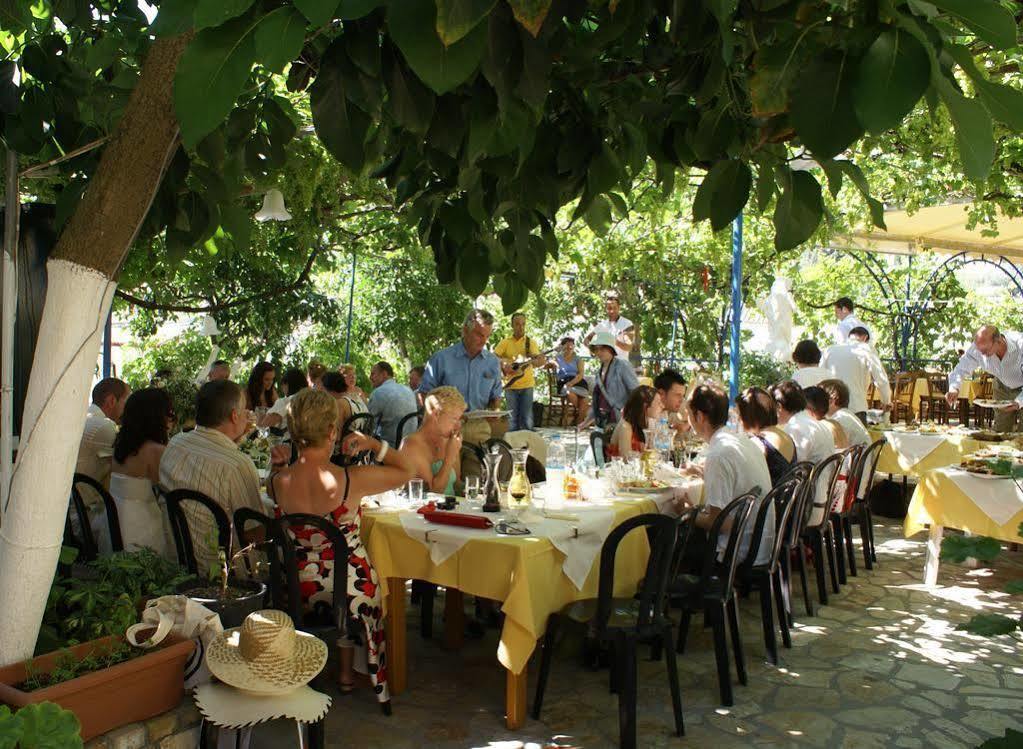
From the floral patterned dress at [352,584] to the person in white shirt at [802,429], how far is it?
3.28 m

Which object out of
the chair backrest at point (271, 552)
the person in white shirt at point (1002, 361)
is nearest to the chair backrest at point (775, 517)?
the chair backrest at point (271, 552)

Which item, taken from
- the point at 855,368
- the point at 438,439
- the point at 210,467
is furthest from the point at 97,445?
the point at 855,368

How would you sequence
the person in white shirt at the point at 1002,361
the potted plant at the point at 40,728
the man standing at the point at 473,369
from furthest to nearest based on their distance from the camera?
the person in white shirt at the point at 1002,361, the man standing at the point at 473,369, the potted plant at the point at 40,728

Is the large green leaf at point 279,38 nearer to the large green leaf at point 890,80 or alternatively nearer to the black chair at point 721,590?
the large green leaf at point 890,80

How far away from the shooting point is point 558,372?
1512cm

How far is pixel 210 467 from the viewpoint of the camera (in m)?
4.09

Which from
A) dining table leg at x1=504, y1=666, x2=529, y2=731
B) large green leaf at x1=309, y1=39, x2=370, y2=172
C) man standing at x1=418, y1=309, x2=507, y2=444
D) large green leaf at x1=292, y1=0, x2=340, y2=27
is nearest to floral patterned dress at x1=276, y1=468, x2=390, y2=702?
dining table leg at x1=504, y1=666, x2=529, y2=731

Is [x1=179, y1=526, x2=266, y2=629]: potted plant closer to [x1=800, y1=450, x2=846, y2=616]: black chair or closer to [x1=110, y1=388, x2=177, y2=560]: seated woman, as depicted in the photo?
[x1=110, y1=388, x2=177, y2=560]: seated woman

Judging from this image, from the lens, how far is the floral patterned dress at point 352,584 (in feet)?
12.6

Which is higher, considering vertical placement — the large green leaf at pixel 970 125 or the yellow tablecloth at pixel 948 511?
the large green leaf at pixel 970 125

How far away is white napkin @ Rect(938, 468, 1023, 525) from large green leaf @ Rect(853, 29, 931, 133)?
220 inches

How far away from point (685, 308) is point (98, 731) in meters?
14.0

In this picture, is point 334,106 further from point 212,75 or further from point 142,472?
point 142,472

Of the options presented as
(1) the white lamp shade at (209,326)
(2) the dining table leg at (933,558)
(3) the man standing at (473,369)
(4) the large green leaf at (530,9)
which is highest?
(1) the white lamp shade at (209,326)
